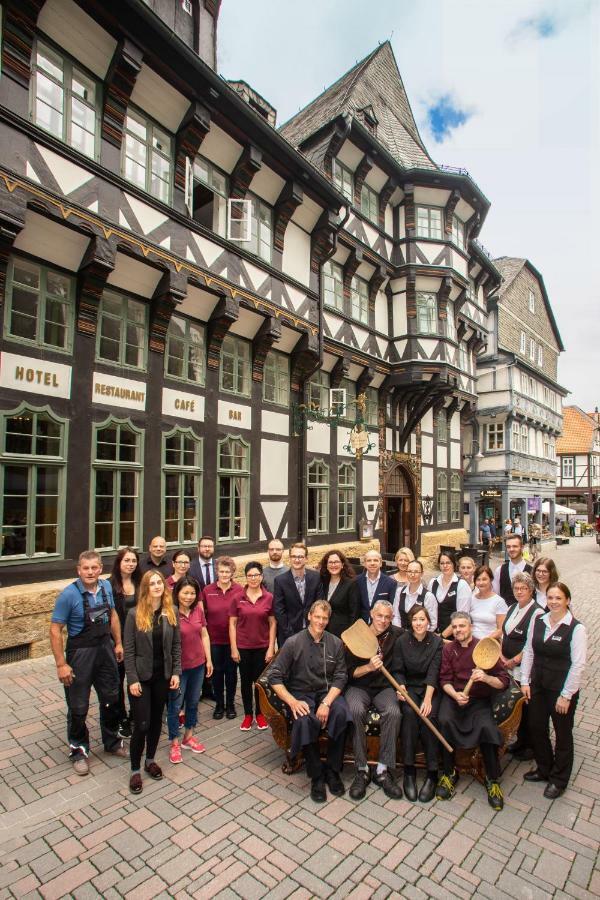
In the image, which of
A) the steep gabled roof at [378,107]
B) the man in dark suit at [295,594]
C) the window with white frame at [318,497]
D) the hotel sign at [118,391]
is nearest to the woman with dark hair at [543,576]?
the man in dark suit at [295,594]

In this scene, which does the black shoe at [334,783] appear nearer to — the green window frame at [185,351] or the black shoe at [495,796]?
the black shoe at [495,796]

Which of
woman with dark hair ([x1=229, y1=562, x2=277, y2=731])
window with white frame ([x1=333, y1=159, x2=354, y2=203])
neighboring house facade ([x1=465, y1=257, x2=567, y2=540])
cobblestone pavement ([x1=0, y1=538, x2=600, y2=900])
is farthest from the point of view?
neighboring house facade ([x1=465, y1=257, x2=567, y2=540])

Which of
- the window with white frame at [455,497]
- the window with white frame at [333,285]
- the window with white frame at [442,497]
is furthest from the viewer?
the window with white frame at [455,497]

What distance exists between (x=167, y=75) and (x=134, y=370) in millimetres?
5499

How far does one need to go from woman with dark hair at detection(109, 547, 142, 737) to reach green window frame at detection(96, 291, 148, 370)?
501 cm

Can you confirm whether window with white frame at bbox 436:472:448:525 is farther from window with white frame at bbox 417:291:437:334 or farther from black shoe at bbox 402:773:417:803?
black shoe at bbox 402:773:417:803

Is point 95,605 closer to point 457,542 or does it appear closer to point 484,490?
point 457,542

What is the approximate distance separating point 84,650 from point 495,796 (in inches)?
156

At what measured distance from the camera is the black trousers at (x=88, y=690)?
16.0 feet

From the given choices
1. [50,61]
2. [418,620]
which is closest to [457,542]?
[418,620]

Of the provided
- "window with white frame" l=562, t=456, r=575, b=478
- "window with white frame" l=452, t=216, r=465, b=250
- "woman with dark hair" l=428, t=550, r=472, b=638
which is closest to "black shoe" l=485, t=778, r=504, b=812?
"woman with dark hair" l=428, t=550, r=472, b=638

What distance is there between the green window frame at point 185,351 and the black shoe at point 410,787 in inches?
327

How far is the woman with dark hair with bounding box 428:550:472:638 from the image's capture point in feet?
20.5

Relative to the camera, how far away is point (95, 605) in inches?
197
